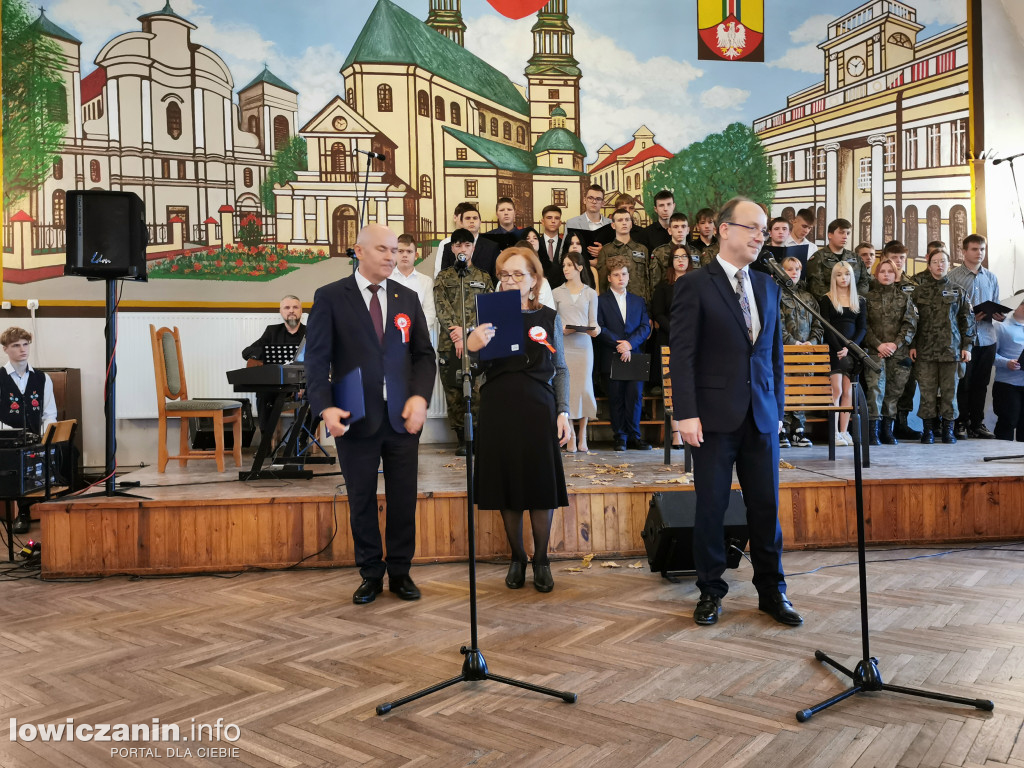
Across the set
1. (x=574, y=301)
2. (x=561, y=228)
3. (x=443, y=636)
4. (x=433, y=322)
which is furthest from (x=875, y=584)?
(x=561, y=228)

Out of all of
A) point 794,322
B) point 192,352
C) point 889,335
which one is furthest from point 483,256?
point 889,335

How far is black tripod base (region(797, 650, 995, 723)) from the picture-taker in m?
2.10

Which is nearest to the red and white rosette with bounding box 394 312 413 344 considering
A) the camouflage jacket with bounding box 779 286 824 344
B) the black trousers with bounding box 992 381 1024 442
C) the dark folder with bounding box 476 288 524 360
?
the dark folder with bounding box 476 288 524 360

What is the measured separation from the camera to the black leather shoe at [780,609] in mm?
2850

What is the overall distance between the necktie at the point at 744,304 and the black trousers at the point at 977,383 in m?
4.88

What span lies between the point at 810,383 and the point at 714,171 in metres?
3.43

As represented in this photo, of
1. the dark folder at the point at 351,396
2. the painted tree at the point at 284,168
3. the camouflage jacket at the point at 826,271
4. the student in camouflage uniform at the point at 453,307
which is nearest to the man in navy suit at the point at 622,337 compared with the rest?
the student in camouflage uniform at the point at 453,307

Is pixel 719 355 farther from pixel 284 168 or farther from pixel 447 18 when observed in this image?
pixel 447 18

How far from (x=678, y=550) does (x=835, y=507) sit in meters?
1.15

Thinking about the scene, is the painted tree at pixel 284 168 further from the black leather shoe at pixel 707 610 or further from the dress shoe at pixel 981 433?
the dress shoe at pixel 981 433

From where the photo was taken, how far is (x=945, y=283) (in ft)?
21.3

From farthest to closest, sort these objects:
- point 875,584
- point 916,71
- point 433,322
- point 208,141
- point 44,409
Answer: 1. point 916,71
2. point 208,141
3. point 433,322
4. point 44,409
5. point 875,584

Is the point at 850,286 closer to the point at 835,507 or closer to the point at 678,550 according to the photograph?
the point at 835,507

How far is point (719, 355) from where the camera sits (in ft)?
9.39
